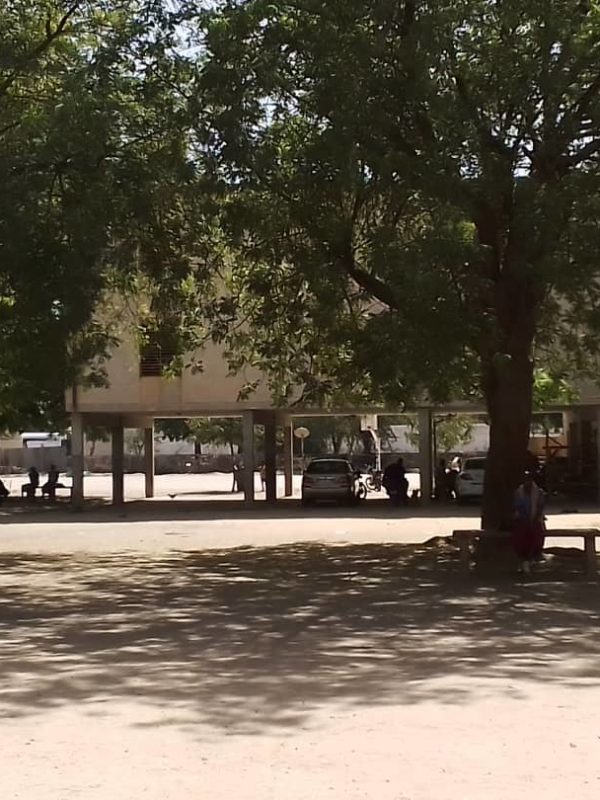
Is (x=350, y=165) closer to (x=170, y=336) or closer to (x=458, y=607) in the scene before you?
(x=458, y=607)

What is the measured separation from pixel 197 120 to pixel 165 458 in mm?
75719

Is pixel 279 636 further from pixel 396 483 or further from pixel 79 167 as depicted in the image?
pixel 396 483

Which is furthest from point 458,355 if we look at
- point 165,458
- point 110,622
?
point 165,458

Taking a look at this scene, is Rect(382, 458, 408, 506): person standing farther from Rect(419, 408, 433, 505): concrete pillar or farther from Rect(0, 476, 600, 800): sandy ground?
Rect(0, 476, 600, 800): sandy ground

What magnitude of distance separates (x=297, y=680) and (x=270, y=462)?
29.4 metres

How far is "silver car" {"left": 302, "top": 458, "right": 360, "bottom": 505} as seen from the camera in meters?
34.2

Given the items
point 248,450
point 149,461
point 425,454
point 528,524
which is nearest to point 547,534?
point 528,524

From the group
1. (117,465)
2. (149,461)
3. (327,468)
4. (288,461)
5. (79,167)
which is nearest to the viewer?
Result: (79,167)

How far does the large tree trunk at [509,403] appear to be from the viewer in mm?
15547

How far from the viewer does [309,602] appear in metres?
13.5

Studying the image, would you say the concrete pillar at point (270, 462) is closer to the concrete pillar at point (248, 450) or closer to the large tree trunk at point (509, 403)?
the concrete pillar at point (248, 450)

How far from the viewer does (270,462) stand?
38.1 meters

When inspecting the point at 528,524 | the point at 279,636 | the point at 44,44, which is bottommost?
the point at 279,636

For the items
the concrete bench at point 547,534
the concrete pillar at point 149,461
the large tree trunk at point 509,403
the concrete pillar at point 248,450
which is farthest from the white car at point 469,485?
the concrete bench at point 547,534
